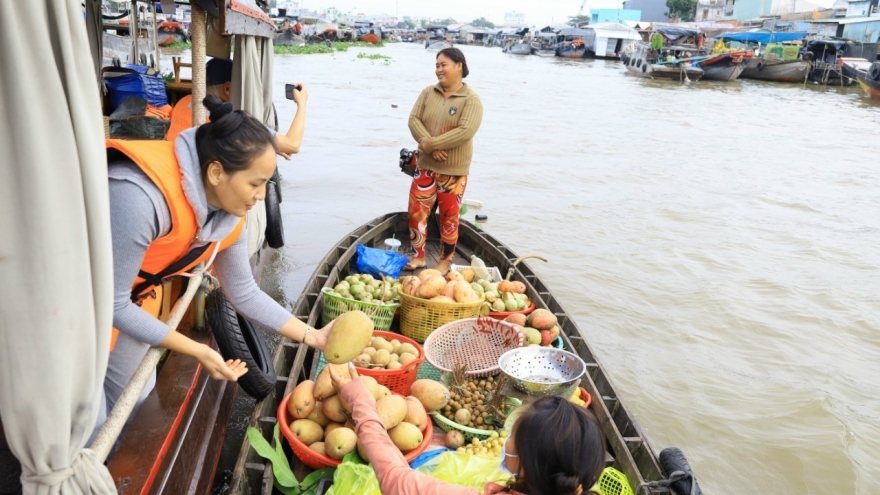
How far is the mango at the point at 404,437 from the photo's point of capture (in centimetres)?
257

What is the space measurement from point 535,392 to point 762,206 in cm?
898

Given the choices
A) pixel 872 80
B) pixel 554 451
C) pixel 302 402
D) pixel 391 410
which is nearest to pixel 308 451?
pixel 302 402

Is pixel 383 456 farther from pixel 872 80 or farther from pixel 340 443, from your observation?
pixel 872 80

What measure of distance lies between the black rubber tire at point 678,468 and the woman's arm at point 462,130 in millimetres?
2679

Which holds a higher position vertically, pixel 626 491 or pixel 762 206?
pixel 626 491

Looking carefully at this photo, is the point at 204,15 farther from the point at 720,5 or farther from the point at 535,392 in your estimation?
the point at 720,5

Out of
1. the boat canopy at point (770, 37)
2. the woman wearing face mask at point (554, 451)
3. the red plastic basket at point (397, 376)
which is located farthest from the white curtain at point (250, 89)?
the boat canopy at point (770, 37)

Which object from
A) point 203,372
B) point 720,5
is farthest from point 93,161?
point 720,5

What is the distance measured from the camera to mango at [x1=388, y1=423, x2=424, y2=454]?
2.57 meters

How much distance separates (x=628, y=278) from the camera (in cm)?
761

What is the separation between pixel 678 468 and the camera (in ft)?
8.66

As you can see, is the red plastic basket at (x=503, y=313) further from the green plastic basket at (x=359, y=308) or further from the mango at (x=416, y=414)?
the mango at (x=416, y=414)

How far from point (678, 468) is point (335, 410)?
1415 mm

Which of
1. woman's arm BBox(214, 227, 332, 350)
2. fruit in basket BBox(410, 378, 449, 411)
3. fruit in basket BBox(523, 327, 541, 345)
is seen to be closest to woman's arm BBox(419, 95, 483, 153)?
fruit in basket BBox(523, 327, 541, 345)
